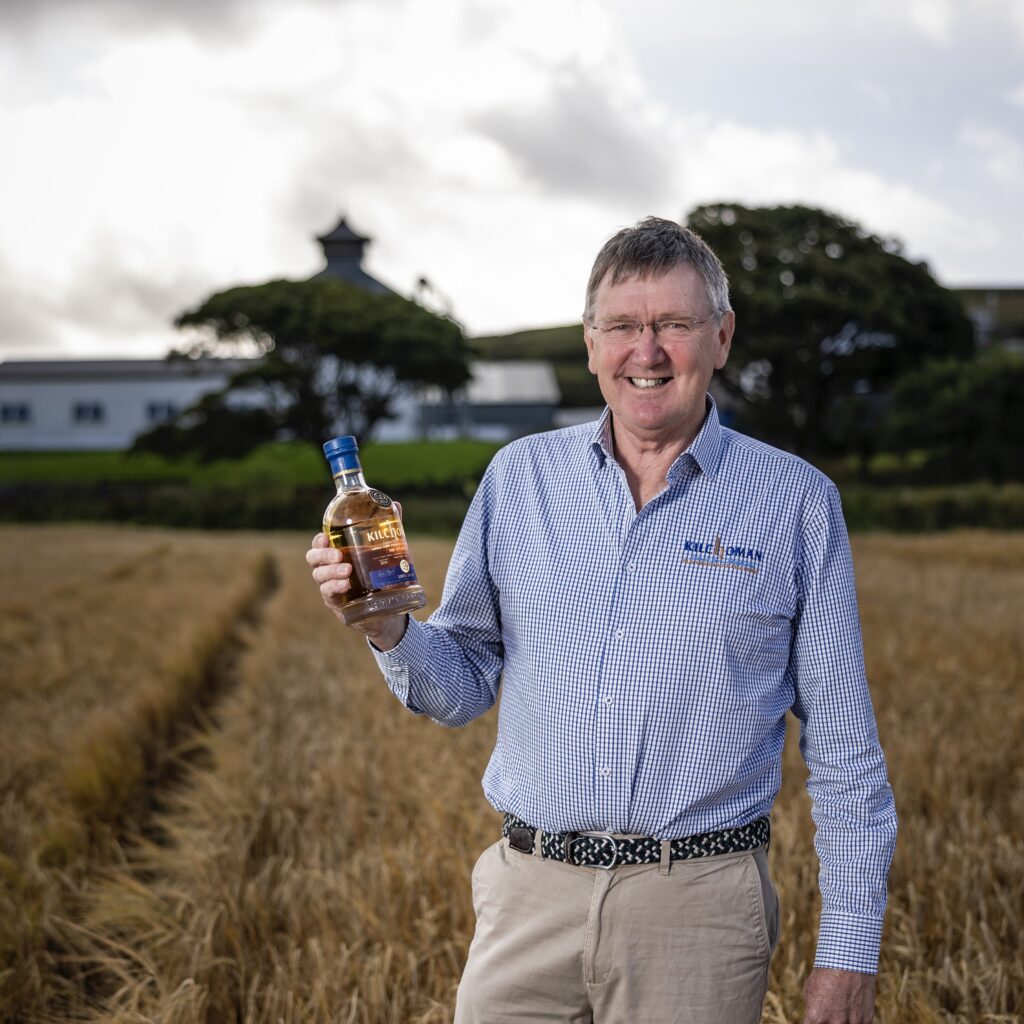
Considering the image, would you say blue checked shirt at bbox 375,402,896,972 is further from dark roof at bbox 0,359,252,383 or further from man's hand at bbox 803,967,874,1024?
dark roof at bbox 0,359,252,383

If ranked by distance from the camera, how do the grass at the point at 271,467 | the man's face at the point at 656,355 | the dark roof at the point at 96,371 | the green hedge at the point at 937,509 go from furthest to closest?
the dark roof at the point at 96,371 → the grass at the point at 271,467 → the green hedge at the point at 937,509 → the man's face at the point at 656,355

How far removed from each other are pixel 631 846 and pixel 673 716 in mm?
260

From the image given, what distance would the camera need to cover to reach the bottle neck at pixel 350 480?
2254 mm

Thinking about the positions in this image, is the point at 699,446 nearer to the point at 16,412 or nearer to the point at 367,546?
the point at 367,546

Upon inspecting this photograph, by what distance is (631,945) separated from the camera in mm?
2131

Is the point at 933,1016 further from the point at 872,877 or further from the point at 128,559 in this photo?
the point at 128,559

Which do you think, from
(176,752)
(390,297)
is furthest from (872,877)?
(390,297)

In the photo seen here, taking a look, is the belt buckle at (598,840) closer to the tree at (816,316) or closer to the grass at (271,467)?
the tree at (816,316)

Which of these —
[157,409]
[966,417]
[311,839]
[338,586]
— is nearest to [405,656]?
[338,586]

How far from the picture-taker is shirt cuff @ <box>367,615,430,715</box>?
2.26 metres

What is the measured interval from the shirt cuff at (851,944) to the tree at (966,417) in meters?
34.0

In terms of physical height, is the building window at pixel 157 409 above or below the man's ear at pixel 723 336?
above

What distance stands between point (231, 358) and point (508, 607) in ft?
126

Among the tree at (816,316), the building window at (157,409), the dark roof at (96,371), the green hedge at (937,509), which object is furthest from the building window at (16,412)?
the green hedge at (937,509)
